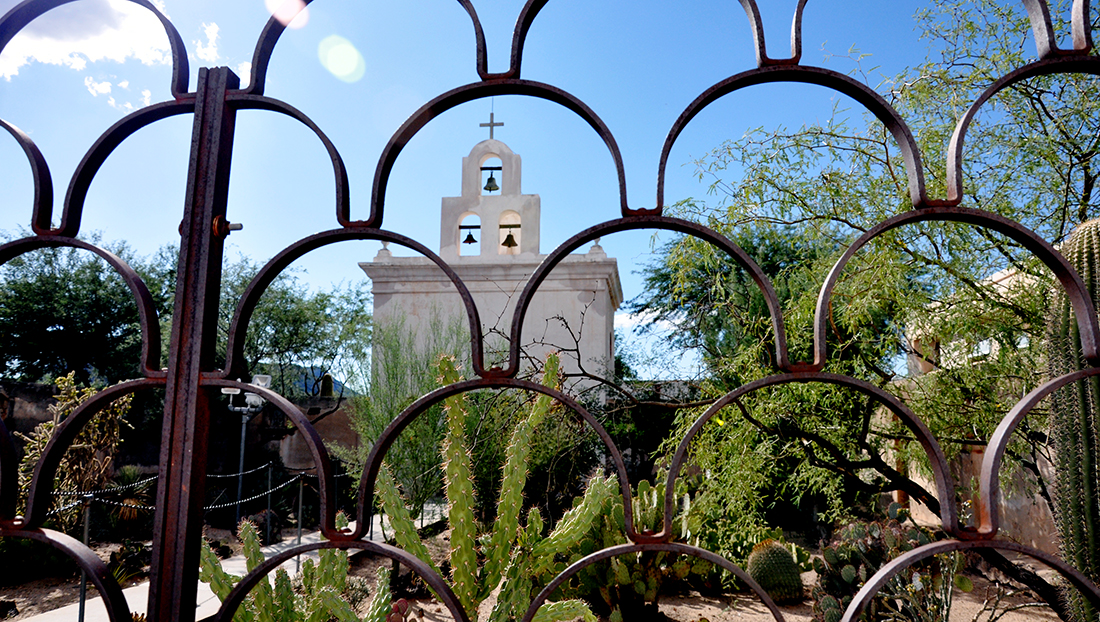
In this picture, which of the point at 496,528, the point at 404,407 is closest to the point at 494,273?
the point at 404,407

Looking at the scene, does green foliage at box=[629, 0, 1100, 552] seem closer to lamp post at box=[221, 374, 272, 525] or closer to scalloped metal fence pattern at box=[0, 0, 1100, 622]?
scalloped metal fence pattern at box=[0, 0, 1100, 622]

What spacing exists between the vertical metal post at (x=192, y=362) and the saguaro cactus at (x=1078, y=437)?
153 centimetres

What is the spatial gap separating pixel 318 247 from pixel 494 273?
853 centimetres

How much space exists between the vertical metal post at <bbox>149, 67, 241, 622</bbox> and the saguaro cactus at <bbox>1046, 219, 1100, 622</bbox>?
1528 mm

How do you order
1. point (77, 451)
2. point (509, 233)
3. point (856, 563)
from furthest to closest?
1. point (509, 233)
2. point (77, 451)
3. point (856, 563)

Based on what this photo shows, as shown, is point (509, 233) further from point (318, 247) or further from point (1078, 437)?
point (318, 247)

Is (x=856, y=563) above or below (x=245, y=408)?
below

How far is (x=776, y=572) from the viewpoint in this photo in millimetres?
4645

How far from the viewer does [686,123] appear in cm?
80

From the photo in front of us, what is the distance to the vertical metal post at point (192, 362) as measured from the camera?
0.76 meters

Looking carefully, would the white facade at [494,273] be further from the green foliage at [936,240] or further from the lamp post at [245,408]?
the green foliage at [936,240]

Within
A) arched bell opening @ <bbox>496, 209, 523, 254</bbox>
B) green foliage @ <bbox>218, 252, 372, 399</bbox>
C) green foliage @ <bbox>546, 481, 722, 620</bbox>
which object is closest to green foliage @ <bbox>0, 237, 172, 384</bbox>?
green foliage @ <bbox>218, 252, 372, 399</bbox>

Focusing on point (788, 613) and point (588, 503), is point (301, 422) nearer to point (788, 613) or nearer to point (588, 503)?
point (588, 503)

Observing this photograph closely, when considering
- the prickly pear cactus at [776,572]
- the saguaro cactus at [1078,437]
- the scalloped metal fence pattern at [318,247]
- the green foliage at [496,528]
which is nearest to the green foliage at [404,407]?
the prickly pear cactus at [776,572]
